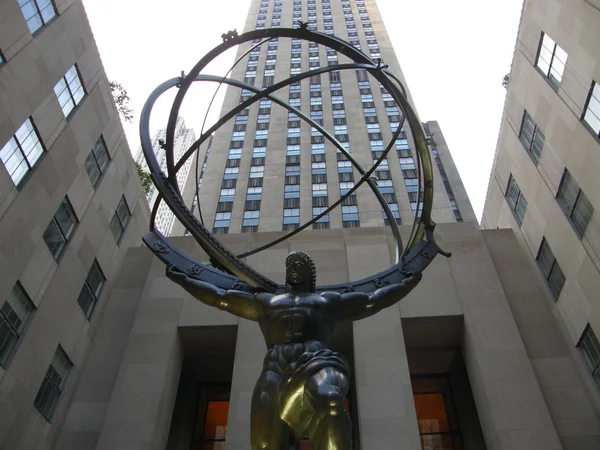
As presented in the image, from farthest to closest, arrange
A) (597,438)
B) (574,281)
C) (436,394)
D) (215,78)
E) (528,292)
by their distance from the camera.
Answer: (436,394) < (528,292) < (574,281) < (597,438) < (215,78)

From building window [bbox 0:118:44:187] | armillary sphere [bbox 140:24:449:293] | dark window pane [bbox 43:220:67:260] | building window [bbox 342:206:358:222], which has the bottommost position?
armillary sphere [bbox 140:24:449:293]

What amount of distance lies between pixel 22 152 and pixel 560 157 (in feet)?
47.2

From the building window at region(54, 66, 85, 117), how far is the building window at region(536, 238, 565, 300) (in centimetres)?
1488

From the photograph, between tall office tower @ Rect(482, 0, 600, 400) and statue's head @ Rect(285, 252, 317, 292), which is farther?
tall office tower @ Rect(482, 0, 600, 400)

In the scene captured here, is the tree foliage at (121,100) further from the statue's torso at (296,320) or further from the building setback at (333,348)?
the statue's torso at (296,320)

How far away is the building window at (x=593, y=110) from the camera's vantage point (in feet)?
40.5

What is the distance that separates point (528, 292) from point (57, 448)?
43.5 ft

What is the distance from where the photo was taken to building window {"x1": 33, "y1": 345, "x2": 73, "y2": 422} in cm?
1217

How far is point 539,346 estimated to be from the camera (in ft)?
43.2

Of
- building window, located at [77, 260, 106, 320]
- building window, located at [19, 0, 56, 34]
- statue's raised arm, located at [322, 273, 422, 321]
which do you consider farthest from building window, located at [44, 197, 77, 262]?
statue's raised arm, located at [322, 273, 422, 321]

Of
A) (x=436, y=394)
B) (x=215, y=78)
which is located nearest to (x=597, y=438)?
(x=436, y=394)

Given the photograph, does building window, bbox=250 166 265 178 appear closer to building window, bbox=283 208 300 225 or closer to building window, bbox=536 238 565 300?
building window, bbox=283 208 300 225

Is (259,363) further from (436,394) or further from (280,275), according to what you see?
(436,394)

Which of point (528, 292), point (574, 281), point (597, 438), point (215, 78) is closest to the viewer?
→ point (215, 78)
